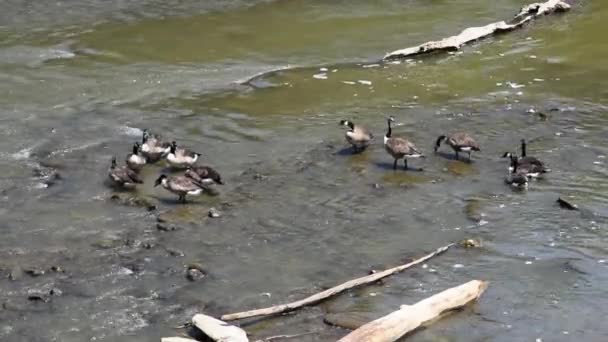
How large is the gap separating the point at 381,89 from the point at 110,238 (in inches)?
345

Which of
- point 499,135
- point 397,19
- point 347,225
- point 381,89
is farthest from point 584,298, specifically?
point 397,19

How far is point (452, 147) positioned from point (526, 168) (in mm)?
1499

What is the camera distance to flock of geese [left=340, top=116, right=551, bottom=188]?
16422mm

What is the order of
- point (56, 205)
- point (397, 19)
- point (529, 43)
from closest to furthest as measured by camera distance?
point (56, 205), point (529, 43), point (397, 19)

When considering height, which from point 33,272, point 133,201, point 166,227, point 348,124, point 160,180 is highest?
point 348,124

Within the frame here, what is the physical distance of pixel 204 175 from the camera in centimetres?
1611

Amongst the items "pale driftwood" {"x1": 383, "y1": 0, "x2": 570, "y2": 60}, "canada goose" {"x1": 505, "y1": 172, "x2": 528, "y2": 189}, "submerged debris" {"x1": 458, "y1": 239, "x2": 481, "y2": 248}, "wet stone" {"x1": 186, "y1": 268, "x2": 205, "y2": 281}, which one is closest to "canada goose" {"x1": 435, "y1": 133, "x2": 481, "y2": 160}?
"canada goose" {"x1": 505, "y1": 172, "x2": 528, "y2": 189}

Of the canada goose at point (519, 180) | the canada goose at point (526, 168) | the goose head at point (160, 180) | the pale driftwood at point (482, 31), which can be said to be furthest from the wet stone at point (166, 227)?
the pale driftwood at point (482, 31)

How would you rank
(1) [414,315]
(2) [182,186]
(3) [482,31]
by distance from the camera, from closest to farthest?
(1) [414,315] < (2) [182,186] < (3) [482,31]

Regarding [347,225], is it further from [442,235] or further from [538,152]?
[538,152]

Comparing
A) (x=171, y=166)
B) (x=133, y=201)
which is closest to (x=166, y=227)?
(x=133, y=201)

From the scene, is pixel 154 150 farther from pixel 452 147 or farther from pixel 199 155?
pixel 452 147

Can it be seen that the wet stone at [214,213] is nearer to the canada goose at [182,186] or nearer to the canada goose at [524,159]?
the canada goose at [182,186]

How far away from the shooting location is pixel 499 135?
1908cm
